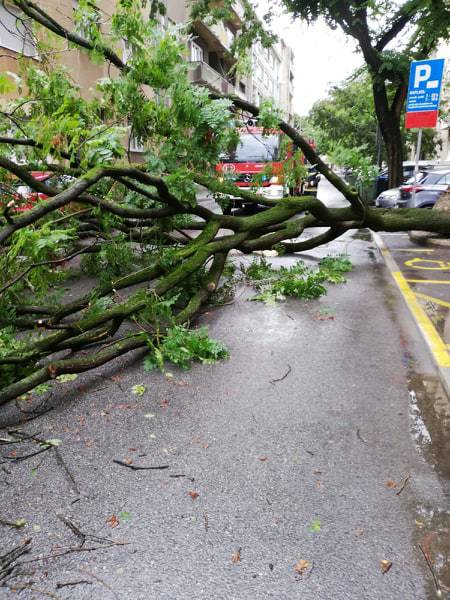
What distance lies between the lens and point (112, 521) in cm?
259

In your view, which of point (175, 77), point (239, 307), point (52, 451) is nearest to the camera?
point (52, 451)

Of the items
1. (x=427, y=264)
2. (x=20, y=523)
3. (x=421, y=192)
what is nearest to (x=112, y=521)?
(x=20, y=523)

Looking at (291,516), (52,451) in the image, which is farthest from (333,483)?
(52,451)

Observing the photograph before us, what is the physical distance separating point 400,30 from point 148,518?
1976 centimetres

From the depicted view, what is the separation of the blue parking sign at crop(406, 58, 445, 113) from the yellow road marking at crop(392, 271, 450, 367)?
593 centimetres

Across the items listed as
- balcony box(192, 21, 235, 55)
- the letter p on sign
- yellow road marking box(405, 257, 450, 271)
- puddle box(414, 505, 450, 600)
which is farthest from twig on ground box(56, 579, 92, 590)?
balcony box(192, 21, 235, 55)

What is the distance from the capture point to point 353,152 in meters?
7.43

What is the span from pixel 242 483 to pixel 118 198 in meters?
5.44

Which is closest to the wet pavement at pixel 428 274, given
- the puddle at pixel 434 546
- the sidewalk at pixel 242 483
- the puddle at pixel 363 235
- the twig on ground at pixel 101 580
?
the puddle at pixel 363 235

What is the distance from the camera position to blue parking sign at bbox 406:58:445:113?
37.4 ft

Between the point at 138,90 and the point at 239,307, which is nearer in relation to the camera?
the point at 138,90

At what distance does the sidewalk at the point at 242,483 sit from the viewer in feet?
7.38

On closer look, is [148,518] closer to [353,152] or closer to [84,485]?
[84,485]

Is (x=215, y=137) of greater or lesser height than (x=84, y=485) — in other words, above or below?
above
